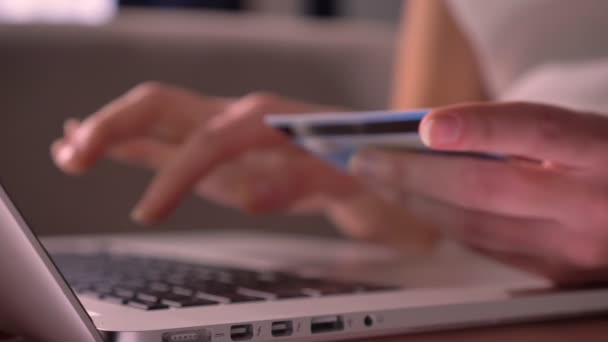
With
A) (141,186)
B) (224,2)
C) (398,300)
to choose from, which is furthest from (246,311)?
(224,2)

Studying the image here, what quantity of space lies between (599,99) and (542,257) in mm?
149

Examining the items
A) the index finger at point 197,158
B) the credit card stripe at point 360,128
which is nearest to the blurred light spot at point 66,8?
the index finger at point 197,158

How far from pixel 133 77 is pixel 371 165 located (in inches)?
31.3

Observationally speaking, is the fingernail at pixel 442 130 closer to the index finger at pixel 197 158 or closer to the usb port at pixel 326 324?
the usb port at pixel 326 324

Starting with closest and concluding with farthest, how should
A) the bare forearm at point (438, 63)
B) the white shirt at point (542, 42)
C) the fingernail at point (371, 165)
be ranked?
the fingernail at point (371, 165)
the white shirt at point (542, 42)
the bare forearm at point (438, 63)

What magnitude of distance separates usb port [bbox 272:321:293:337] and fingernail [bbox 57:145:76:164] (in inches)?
14.3

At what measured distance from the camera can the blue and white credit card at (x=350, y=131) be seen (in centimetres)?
40

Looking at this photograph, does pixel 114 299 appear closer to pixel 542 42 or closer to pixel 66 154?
pixel 66 154

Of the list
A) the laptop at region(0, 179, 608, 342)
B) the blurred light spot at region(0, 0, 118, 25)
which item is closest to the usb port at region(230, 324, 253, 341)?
the laptop at region(0, 179, 608, 342)

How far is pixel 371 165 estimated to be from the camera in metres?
0.54

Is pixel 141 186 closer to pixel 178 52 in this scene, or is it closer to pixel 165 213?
pixel 178 52

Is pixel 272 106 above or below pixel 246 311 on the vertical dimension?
above

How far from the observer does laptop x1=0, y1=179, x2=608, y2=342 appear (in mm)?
309

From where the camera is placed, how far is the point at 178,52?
1293 millimetres
